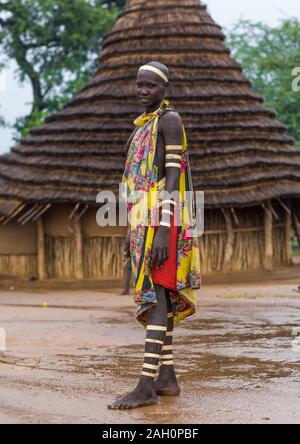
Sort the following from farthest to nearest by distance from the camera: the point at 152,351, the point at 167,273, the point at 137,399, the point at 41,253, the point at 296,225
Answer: the point at 296,225, the point at 41,253, the point at 167,273, the point at 152,351, the point at 137,399

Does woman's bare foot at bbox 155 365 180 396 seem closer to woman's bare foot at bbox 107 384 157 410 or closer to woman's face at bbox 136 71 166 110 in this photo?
woman's bare foot at bbox 107 384 157 410

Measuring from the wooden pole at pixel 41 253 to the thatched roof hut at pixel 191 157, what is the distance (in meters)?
0.02

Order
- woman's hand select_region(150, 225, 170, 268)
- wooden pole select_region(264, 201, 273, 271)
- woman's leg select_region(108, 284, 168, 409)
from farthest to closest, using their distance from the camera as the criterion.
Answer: wooden pole select_region(264, 201, 273, 271), woman's hand select_region(150, 225, 170, 268), woman's leg select_region(108, 284, 168, 409)

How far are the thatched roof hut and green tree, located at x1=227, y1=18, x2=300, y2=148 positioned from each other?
10.6 m

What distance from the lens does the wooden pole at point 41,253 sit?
17.0 m

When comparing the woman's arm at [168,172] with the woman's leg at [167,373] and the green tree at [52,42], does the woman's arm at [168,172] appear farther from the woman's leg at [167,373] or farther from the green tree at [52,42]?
the green tree at [52,42]

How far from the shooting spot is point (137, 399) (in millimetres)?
4957

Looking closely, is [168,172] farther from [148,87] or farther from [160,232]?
[148,87]

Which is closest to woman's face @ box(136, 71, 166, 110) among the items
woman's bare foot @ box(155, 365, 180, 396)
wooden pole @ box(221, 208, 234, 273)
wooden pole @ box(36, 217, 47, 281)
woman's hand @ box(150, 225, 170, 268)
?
woman's hand @ box(150, 225, 170, 268)

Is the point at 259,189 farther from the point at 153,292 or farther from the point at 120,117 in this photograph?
the point at 153,292

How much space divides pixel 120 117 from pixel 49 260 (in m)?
2.84

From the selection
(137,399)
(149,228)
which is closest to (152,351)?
(137,399)

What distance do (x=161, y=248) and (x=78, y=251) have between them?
11.6 m

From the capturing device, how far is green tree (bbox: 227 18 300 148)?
2872cm
